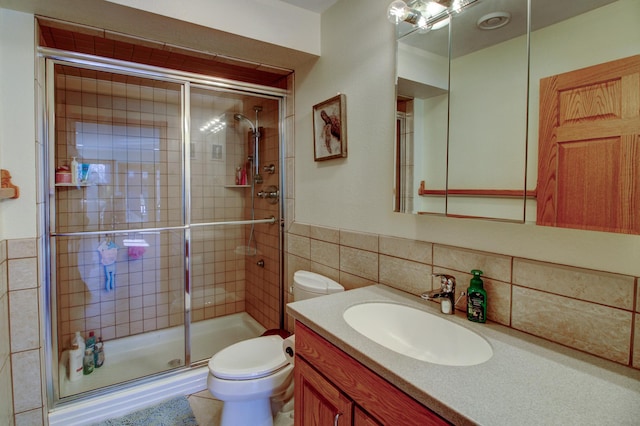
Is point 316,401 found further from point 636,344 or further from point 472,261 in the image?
point 636,344

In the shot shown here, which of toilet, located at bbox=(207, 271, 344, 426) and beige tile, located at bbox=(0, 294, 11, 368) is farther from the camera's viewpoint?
toilet, located at bbox=(207, 271, 344, 426)

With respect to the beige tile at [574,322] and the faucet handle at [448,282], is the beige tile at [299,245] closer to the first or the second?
the faucet handle at [448,282]

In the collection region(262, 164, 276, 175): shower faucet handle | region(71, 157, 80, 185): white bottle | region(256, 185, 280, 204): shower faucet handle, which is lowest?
region(256, 185, 280, 204): shower faucet handle

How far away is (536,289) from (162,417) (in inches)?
78.1

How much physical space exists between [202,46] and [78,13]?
582mm

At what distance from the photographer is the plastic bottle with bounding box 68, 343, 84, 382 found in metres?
2.06

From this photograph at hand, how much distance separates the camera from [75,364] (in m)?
2.10

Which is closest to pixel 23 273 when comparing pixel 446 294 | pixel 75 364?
pixel 75 364

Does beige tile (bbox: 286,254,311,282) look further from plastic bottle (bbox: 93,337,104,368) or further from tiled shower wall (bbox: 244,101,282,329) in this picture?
plastic bottle (bbox: 93,337,104,368)

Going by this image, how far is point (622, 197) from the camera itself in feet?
2.71

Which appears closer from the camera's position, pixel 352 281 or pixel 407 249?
pixel 407 249

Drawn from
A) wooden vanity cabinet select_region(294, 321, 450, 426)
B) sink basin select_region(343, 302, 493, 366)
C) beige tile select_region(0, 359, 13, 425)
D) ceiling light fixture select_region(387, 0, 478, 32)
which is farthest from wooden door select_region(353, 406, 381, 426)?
beige tile select_region(0, 359, 13, 425)

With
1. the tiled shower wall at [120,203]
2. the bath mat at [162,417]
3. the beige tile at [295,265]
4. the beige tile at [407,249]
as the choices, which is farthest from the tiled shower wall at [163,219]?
the beige tile at [407,249]

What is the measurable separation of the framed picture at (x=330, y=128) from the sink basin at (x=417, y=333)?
0.88 m
